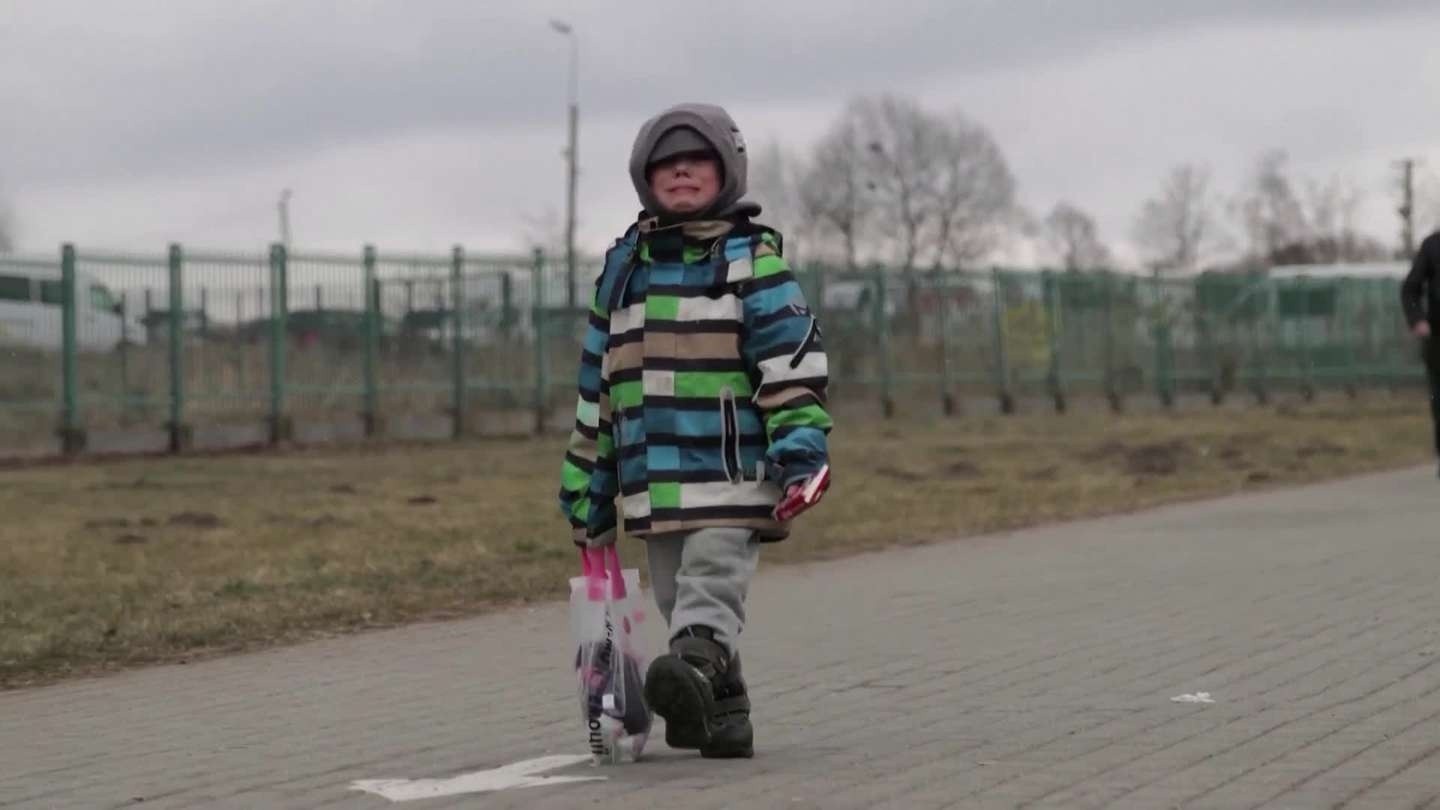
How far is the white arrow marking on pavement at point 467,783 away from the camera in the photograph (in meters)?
5.92

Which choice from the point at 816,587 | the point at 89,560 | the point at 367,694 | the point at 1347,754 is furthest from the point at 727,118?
the point at 89,560

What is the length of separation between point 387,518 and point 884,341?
2135 cm

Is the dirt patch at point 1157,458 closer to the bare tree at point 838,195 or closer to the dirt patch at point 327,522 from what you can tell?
the dirt patch at point 327,522

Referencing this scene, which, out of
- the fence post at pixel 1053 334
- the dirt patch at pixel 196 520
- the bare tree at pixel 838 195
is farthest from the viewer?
the bare tree at pixel 838 195

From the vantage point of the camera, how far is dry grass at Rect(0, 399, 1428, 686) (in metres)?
10.6

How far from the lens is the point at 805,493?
19.5ft

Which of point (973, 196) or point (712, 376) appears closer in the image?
point (712, 376)

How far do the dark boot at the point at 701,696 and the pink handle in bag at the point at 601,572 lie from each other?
310mm

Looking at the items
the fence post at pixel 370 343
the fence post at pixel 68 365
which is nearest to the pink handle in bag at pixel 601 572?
the fence post at pixel 68 365

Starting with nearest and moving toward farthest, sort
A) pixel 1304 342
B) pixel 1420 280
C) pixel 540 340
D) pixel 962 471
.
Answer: pixel 1420 280 → pixel 962 471 → pixel 540 340 → pixel 1304 342

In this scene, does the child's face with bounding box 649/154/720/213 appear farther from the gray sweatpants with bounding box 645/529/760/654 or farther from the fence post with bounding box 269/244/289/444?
the fence post with bounding box 269/244/289/444

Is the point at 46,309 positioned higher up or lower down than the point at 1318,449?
higher up

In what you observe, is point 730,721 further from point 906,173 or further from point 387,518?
point 906,173

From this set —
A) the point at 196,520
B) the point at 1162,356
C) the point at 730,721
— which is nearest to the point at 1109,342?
the point at 1162,356
